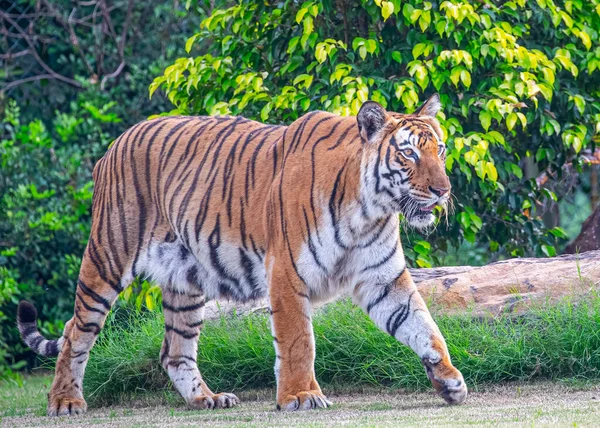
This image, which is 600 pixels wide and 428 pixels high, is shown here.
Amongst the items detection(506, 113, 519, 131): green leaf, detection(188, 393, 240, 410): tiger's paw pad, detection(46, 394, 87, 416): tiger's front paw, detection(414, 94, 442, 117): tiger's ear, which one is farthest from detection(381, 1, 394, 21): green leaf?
detection(46, 394, 87, 416): tiger's front paw

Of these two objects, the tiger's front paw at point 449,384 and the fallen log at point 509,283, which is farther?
the fallen log at point 509,283

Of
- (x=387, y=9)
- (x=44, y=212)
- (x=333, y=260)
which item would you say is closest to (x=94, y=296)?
(x=333, y=260)

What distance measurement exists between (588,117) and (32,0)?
619cm

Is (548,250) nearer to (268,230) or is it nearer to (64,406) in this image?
(268,230)

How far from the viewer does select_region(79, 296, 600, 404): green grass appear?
5.50 metres

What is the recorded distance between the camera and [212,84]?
25.7ft

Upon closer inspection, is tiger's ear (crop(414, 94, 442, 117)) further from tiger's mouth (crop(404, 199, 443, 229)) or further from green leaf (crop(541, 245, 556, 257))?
green leaf (crop(541, 245, 556, 257))

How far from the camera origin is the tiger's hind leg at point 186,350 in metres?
5.71

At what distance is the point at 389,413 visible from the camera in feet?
15.6

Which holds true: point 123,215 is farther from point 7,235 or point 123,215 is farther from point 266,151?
point 7,235

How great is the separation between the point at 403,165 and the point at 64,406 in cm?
235

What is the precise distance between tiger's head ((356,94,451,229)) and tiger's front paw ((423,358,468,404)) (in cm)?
71

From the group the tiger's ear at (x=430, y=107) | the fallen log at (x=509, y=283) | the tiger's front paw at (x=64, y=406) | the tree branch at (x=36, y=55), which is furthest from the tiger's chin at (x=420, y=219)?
the tree branch at (x=36, y=55)

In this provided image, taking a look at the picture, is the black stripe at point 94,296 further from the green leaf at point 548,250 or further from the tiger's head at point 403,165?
the green leaf at point 548,250
